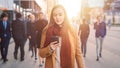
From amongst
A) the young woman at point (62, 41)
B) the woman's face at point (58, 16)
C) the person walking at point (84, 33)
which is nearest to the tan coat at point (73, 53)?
the young woman at point (62, 41)

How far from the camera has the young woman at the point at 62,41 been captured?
515cm

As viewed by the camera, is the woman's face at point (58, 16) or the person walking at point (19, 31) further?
the person walking at point (19, 31)

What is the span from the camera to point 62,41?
516cm

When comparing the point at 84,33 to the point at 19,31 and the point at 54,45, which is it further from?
the point at 54,45

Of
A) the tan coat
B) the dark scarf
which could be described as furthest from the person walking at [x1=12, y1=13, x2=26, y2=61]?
the dark scarf

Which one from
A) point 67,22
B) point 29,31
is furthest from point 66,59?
point 29,31

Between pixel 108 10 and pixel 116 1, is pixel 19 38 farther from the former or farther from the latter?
pixel 108 10

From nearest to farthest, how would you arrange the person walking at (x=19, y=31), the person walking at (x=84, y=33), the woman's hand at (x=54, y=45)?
1. the woman's hand at (x=54, y=45)
2. the person walking at (x=19, y=31)
3. the person walking at (x=84, y=33)

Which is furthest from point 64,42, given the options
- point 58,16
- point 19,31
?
point 19,31

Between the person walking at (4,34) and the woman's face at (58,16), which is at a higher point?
the woman's face at (58,16)

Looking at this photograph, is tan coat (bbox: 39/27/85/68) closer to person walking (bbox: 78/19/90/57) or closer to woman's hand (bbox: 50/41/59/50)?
woman's hand (bbox: 50/41/59/50)

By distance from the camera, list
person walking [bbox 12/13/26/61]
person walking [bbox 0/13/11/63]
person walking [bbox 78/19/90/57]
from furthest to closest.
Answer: person walking [bbox 78/19/90/57], person walking [bbox 12/13/26/61], person walking [bbox 0/13/11/63]

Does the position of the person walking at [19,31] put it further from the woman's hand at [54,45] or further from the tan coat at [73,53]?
the woman's hand at [54,45]

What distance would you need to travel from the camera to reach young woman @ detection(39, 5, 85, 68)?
16.9ft
